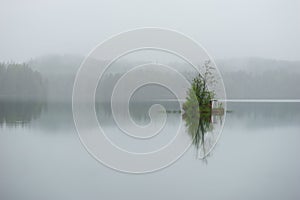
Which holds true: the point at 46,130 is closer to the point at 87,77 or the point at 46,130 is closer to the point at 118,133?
the point at 118,133

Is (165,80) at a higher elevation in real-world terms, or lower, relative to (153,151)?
higher

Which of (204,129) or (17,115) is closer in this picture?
(204,129)

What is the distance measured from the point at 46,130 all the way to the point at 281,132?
130 inches

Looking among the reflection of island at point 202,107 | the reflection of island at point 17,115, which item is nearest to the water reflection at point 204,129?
the reflection of island at point 202,107

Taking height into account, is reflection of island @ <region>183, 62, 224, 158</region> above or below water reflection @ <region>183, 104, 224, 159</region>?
above

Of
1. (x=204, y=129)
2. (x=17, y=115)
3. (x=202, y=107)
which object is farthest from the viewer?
(x=17, y=115)

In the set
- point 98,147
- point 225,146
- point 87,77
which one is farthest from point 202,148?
point 87,77

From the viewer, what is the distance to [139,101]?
22.1ft

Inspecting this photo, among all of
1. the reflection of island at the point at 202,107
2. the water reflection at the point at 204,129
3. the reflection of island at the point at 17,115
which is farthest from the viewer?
the reflection of island at the point at 17,115

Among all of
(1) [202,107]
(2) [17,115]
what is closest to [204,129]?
(1) [202,107]

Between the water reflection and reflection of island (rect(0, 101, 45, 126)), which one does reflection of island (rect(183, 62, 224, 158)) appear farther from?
reflection of island (rect(0, 101, 45, 126))

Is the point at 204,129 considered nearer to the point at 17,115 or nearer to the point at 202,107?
the point at 202,107

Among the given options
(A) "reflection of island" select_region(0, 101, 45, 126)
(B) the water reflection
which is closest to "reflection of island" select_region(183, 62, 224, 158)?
(B) the water reflection

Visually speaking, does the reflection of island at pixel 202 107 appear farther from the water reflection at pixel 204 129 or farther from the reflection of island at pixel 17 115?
the reflection of island at pixel 17 115
